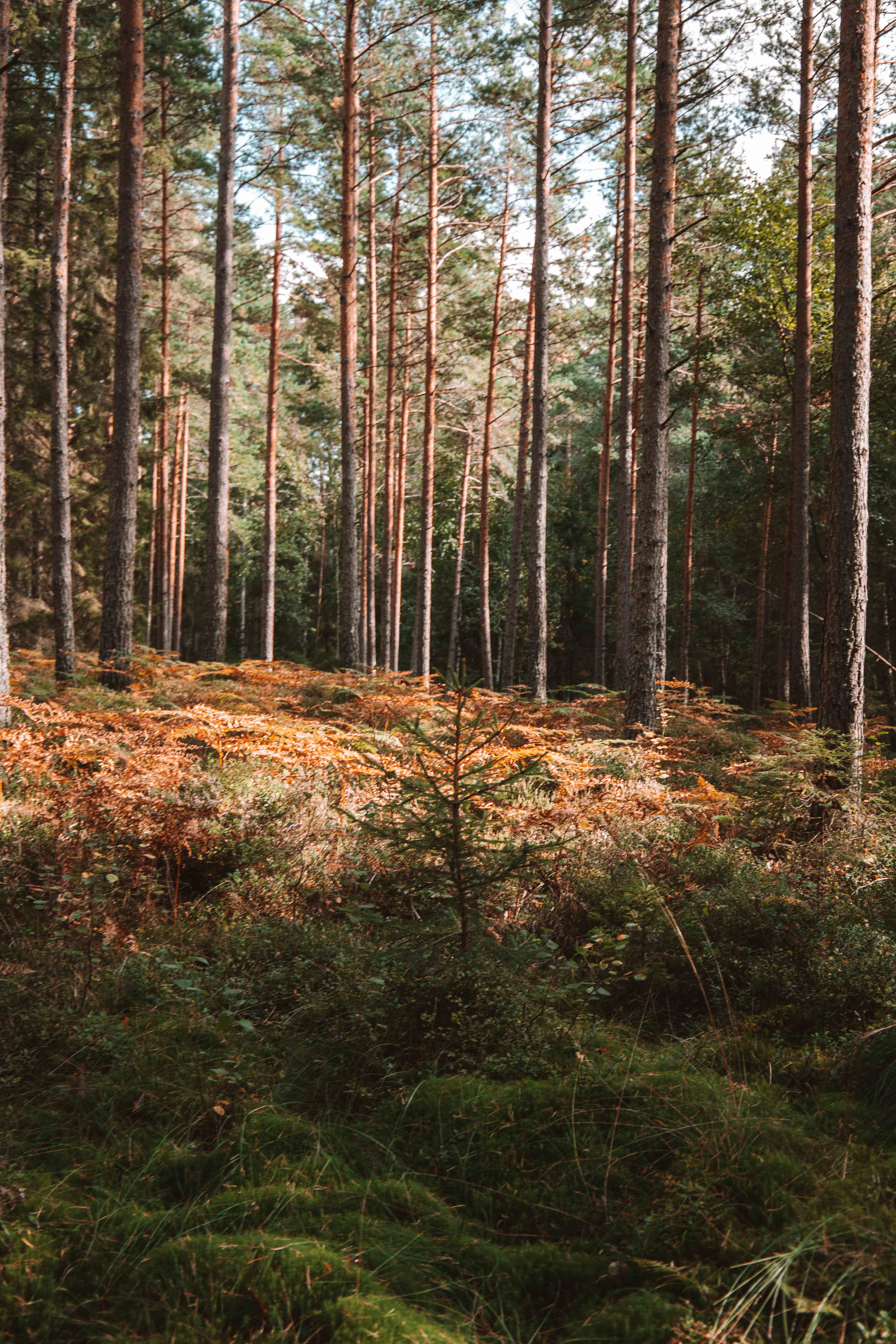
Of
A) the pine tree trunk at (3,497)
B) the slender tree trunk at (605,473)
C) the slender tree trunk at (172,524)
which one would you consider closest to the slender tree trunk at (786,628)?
the slender tree trunk at (605,473)

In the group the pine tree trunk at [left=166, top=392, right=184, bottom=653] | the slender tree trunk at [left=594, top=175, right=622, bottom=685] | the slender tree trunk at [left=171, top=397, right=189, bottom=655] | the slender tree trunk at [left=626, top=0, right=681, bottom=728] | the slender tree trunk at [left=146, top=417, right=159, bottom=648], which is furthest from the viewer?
the slender tree trunk at [left=171, top=397, right=189, bottom=655]

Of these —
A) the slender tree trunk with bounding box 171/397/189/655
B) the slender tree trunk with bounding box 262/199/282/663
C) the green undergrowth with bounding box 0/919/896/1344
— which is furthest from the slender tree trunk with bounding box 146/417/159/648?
the green undergrowth with bounding box 0/919/896/1344

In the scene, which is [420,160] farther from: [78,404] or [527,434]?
[78,404]

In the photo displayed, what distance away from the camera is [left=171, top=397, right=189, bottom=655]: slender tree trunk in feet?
93.5

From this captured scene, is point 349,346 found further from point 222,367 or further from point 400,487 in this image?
point 400,487

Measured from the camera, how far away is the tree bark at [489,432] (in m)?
21.7

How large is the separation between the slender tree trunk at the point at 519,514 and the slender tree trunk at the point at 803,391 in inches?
281

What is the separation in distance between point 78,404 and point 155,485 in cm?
952

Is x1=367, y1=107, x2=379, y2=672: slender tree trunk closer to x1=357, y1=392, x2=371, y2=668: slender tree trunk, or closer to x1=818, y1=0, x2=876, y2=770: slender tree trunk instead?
x1=357, y1=392, x2=371, y2=668: slender tree trunk

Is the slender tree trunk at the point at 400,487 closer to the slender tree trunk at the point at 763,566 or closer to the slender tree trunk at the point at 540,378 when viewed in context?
the slender tree trunk at the point at 540,378

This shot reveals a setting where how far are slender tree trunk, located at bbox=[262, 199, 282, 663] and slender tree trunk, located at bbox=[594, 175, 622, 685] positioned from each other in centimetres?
807

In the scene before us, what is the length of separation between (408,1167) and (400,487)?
22480 mm

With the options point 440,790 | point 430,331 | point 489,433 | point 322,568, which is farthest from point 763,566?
point 322,568

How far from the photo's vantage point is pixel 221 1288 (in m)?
2.11
